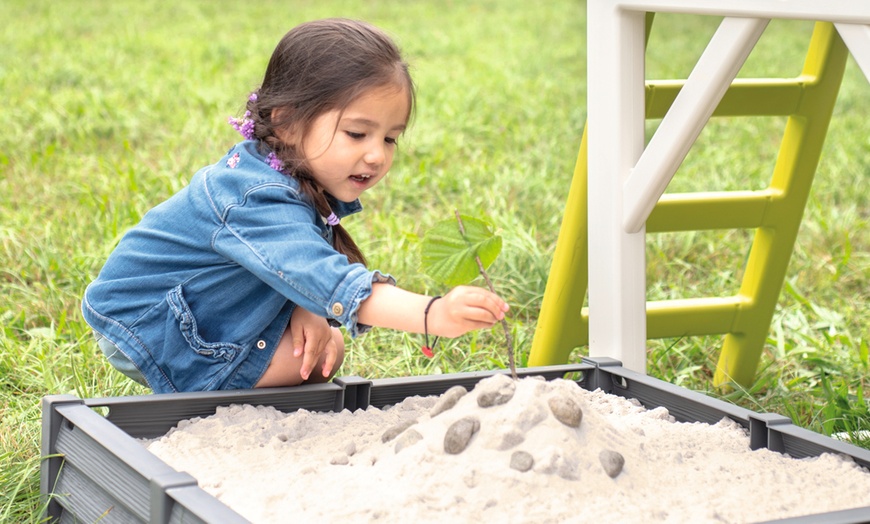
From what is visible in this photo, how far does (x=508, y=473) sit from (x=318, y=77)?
850 millimetres

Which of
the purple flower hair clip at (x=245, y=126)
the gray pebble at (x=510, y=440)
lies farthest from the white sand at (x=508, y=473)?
the purple flower hair clip at (x=245, y=126)

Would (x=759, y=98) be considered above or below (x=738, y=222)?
above

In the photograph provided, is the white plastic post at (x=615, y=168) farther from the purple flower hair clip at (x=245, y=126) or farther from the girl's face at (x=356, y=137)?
the purple flower hair clip at (x=245, y=126)

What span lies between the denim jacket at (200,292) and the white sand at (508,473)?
22 cm

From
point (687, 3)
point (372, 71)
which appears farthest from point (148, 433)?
point (687, 3)

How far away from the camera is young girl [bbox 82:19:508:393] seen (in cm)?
183

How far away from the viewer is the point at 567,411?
154 cm

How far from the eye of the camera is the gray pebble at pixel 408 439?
62.6 inches

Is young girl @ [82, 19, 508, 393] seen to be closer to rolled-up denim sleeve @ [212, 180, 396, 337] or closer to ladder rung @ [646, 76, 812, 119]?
rolled-up denim sleeve @ [212, 180, 396, 337]

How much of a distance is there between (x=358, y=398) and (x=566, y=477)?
655 millimetres

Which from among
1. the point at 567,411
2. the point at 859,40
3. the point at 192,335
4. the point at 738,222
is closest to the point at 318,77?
the point at 192,335

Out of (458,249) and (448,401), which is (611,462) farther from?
(458,249)

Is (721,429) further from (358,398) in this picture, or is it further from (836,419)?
(358,398)

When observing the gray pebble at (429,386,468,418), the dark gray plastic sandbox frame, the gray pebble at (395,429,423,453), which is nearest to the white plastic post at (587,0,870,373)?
the dark gray plastic sandbox frame
